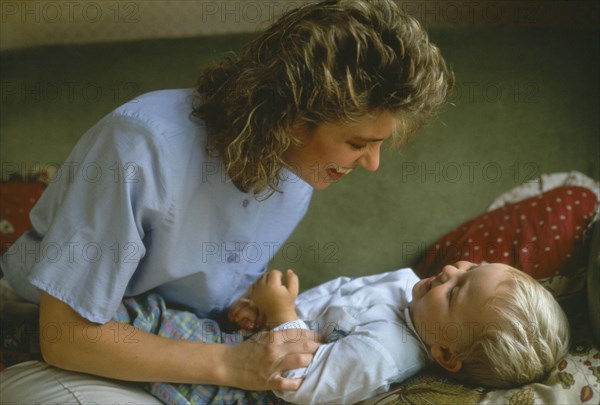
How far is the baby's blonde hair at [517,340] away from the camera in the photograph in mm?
1066

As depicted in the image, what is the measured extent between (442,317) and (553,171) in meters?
0.65

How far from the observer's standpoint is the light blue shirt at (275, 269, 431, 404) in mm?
1087

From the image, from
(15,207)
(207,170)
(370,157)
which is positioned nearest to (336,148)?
(370,157)

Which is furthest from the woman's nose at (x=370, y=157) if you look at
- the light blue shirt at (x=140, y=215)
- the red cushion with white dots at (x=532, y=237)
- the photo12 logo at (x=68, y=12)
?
the photo12 logo at (x=68, y=12)

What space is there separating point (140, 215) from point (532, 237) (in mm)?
808

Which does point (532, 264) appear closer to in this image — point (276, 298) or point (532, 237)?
point (532, 237)

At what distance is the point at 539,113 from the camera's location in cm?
165

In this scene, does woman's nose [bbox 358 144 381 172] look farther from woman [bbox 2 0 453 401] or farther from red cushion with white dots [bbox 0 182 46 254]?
red cushion with white dots [bbox 0 182 46 254]

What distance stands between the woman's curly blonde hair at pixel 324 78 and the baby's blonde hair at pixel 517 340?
13.3 inches

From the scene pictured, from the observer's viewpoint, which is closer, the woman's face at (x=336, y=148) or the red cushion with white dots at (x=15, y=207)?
the woman's face at (x=336, y=148)

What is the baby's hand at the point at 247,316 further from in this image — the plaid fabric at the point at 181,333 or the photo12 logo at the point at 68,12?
the photo12 logo at the point at 68,12

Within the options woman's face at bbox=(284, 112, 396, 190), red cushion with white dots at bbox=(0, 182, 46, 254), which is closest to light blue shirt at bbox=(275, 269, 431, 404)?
woman's face at bbox=(284, 112, 396, 190)

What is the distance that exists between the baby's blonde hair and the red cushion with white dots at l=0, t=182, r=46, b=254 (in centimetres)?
110

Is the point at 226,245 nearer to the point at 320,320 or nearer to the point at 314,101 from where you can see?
the point at 320,320
